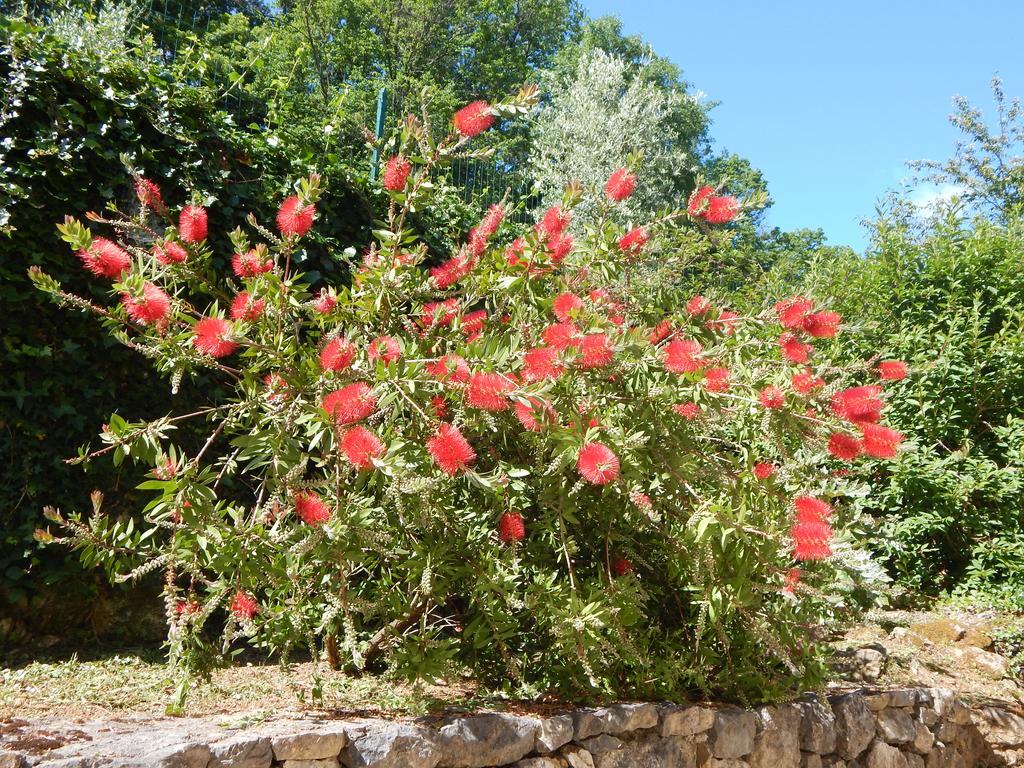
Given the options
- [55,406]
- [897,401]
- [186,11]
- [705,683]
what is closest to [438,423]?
[705,683]

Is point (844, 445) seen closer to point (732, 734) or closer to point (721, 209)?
point (721, 209)

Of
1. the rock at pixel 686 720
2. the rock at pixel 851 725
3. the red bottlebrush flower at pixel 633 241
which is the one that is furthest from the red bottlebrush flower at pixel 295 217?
the rock at pixel 851 725

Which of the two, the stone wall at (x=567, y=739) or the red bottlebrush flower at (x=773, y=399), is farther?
the red bottlebrush flower at (x=773, y=399)

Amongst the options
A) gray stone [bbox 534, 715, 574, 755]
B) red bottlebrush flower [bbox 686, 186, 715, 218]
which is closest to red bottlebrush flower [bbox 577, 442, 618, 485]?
gray stone [bbox 534, 715, 574, 755]

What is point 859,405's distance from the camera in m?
2.65

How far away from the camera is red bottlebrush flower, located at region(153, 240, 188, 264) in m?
2.78

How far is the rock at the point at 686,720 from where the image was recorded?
9.71 feet

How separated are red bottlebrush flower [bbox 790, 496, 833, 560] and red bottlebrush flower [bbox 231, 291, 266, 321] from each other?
1761 millimetres

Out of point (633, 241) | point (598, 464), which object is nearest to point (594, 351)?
point (598, 464)

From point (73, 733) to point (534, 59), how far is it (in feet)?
90.6

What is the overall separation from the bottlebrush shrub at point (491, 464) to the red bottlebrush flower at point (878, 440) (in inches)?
0.4

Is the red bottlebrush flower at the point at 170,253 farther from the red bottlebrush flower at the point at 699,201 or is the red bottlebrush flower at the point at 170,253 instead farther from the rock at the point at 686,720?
the rock at the point at 686,720

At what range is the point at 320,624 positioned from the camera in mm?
2822

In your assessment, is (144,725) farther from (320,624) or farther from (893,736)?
(893,736)
